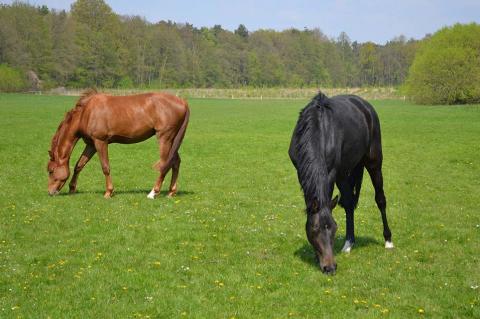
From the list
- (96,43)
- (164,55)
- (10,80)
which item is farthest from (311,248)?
(164,55)

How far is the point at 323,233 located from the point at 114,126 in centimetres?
684

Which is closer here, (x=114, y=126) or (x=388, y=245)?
(x=388, y=245)

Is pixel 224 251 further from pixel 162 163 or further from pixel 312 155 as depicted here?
pixel 162 163

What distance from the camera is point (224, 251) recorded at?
8000 millimetres

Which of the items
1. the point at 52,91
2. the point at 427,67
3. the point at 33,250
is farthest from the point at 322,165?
the point at 52,91

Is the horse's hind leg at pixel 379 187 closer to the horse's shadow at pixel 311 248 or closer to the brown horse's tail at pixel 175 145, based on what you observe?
the horse's shadow at pixel 311 248

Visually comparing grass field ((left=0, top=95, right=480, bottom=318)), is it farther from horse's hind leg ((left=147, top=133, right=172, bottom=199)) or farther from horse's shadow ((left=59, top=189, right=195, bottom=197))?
horse's hind leg ((left=147, top=133, right=172, bottom=199))

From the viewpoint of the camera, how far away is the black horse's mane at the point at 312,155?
6715 millimetres

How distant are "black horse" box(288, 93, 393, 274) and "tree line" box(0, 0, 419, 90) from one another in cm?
8182

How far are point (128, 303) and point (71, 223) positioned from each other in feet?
13.6

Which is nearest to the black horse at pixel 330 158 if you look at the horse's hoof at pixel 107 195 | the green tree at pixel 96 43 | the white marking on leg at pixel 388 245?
the white marking on leg at pixel 388 245

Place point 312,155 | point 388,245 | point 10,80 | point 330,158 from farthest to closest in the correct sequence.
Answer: point 10,80 → point 388,245 → point 330,158 → point 312,155

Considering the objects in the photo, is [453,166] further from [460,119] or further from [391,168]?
[460,119]

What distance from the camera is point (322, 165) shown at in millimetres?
6883
